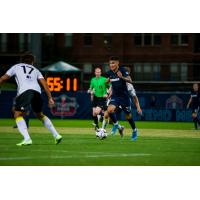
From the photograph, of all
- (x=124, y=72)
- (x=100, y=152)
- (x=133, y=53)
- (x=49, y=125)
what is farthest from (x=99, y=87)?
(x=133, y=53)

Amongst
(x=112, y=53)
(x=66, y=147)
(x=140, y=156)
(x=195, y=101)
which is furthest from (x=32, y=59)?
(x=112, y=53)

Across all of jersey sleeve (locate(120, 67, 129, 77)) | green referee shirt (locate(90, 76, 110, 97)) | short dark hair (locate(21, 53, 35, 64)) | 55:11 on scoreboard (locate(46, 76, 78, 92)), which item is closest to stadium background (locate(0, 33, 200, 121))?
55:11 on scoreboard (locate(46, 76, 78, 92))

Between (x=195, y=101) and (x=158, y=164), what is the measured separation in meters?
13.1

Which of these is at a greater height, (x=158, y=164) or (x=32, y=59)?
(x=32, y=59)

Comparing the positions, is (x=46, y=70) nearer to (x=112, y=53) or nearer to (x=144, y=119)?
(x=144, y=119)

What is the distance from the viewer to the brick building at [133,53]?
36750mm

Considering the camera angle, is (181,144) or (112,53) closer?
(181,144)

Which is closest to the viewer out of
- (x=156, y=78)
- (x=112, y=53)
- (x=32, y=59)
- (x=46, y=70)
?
(x=32, y=59)

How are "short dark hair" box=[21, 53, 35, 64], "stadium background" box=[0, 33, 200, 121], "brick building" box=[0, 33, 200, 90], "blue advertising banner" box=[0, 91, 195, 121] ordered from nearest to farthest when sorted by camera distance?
"short dark hair" box=[21, 53, 35, 64] < "blue advertising banner" box=[0, 91, 195, 121] < "stadium background" box=[0, 33, 200, 121] < "brick building" box=[0, 33, 200, 90]

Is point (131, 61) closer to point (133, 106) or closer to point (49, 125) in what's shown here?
point (133, 106)

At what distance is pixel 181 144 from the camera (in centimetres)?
Answer: 1517

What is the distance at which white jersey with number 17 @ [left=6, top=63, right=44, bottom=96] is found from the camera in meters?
13.3

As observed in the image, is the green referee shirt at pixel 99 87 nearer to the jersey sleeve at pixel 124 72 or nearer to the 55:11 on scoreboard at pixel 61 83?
the jersey sleeve at pixel 124 72

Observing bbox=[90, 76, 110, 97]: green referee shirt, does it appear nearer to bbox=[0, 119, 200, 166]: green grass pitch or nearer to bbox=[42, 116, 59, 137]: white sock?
bbox=[0, 119, 200, 166]: green grass pitch
